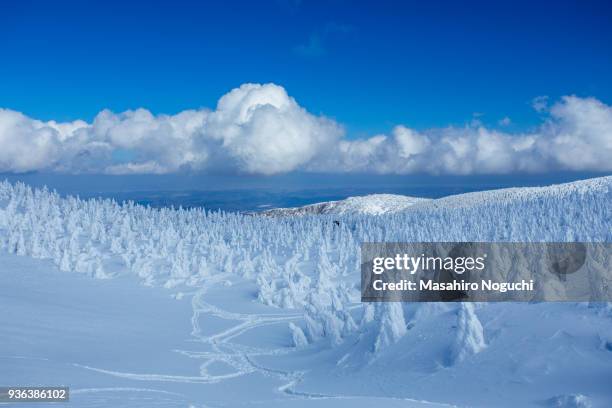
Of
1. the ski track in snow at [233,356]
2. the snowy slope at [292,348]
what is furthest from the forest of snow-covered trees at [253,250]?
the ski track in snow at [233,356]

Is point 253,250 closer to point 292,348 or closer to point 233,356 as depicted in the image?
point 292,348

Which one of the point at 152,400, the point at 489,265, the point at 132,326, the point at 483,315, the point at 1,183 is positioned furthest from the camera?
the point at 1,183

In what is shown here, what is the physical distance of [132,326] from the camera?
107ft

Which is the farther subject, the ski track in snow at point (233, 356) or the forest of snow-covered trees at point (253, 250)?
the forest of snow-covered trees at point (253, 250)

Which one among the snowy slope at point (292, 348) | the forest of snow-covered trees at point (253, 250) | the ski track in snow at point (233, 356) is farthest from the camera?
the forest of snow-covered trees at point (253, 250)

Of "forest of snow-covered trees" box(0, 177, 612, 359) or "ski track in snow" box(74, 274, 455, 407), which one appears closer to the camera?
"ski track in snow" box(74, 274, 455, 407)

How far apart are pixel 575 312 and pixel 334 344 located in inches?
445

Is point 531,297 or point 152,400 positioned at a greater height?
point 531,297

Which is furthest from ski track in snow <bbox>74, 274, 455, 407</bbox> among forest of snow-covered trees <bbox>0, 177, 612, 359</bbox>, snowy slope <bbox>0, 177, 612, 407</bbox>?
forest of snow-covered trees <bbox>0, 177, 612, 359</bbox>

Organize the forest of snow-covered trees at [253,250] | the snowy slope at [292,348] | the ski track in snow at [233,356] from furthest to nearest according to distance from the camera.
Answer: the forest of snow-covered trees at [253,250] < the ski track in snow at [233,356] < the snowy slope at [292,348]

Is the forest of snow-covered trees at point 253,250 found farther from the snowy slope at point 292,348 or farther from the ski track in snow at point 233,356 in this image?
the ski track in snow at point 233,356

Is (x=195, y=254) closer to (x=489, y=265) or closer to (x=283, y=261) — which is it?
(x=283, y=261)

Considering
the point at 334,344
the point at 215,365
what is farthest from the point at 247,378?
the point at 334,344

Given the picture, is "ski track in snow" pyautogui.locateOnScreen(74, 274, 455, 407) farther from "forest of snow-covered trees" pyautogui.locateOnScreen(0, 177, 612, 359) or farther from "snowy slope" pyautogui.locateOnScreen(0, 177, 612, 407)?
"forest of snow-covered trees" pyautogui.locateOnScreen(0, 177, 612, 359)
